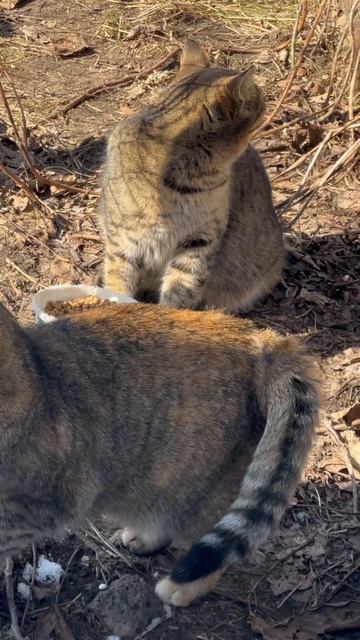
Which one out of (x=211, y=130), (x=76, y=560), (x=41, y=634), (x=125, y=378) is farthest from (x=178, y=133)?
(x=41, y=634)

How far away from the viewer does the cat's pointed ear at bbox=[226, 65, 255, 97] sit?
5.02m

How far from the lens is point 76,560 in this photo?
4242mm

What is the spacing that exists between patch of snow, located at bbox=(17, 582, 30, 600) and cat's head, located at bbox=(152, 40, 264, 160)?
7.88ft

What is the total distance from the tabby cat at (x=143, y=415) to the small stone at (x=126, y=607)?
367 mm

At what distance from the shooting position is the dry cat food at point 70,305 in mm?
4686

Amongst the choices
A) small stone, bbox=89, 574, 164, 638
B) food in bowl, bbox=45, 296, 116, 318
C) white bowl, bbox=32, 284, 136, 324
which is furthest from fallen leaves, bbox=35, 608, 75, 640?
white bowl, bbox=32, 284, 136, 324

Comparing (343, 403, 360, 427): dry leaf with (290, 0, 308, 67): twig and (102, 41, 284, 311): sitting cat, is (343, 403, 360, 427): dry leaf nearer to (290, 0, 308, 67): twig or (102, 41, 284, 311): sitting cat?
(102, 41, 284, 311): sitting cat

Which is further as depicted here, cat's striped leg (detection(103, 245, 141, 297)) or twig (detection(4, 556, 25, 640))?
cat's striped leg (detection(103, 245, 141, 297))

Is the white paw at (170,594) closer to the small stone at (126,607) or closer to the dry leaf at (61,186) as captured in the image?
the small stone at (126,607)

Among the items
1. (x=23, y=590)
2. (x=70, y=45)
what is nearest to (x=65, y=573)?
(x=23, y=590)

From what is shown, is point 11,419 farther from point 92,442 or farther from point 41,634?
point 41,634

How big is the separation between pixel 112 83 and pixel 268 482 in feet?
16.3

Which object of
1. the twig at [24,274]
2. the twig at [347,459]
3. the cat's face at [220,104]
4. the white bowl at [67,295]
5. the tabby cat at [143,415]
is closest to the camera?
the tabby cat at [143,415]

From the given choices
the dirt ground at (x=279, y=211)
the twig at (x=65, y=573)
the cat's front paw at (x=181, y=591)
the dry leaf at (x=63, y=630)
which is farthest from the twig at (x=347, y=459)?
the dry leaf at (x=63, y=630)
